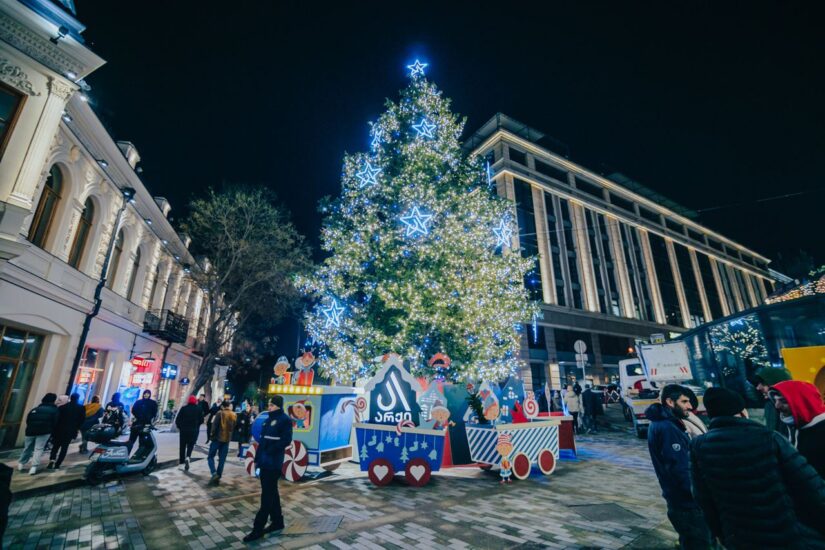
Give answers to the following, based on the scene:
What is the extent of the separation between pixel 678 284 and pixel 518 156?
97.2ft

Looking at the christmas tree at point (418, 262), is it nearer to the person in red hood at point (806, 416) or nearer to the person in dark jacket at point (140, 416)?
the person in dark jacket at point (140, 416)

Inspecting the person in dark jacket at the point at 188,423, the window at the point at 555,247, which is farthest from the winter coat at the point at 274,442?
the window at the point at 555,247

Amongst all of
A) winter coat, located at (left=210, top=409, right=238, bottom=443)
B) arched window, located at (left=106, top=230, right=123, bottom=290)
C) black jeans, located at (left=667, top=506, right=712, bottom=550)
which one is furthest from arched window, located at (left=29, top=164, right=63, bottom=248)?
black jeans, located at (left=667, top=506, right=712, bottom=550)

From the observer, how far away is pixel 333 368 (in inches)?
565

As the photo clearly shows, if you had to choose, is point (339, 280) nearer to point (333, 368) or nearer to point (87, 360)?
point (333, 368)

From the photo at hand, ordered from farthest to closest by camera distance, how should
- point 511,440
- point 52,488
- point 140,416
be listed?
point 140,416, point 511,440, point 52,488

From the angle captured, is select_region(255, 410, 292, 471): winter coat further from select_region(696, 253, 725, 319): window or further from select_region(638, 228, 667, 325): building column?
select_region(696, 253, 725, 319): window

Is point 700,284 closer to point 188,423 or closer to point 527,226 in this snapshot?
point 527,226

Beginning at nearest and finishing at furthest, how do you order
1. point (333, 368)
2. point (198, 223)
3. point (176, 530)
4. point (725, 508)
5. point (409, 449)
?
1. point (725, 508)
2. point (176, 530)
3. point (409, 449)
4. point (333, 368)
5. point (198, 223)

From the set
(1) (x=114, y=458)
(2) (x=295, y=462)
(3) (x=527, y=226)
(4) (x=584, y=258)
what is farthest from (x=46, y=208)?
(4) (x=584, y=258)

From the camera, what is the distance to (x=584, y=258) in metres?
37.9

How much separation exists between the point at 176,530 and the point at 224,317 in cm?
1653

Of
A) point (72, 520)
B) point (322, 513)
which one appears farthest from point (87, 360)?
point (322, 513)

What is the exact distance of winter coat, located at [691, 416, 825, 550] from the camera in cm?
217
